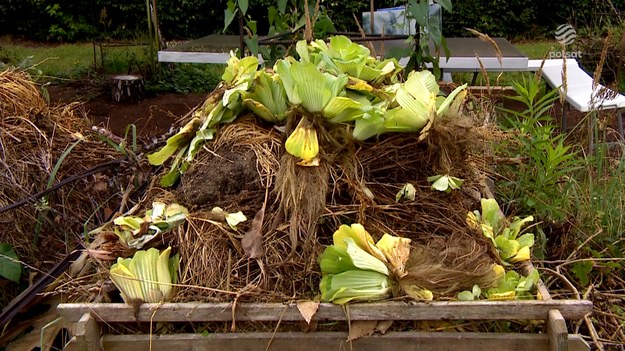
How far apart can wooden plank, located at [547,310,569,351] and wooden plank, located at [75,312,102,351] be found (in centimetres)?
104

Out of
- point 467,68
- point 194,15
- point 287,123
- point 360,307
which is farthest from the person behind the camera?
point 194,15

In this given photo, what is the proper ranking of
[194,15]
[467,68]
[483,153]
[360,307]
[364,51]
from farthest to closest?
1. [194,15]
2. [467,68]
3. [483,153]
4. [364,51]
5. [360,307]

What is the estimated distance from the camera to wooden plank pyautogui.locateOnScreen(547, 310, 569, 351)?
4.58ft

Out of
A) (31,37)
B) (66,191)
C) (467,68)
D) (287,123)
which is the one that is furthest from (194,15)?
(287,123)

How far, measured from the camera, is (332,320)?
4.88ft

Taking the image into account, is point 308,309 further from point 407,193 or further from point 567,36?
point 567,36

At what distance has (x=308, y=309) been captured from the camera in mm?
1441

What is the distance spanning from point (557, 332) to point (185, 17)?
11.3 m

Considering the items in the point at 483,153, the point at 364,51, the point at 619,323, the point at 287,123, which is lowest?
the point at 619,323

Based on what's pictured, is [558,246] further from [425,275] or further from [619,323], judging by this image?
A: [425,275]

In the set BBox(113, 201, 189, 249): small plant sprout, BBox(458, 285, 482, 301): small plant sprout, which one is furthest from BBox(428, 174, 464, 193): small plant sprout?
BBox(113, 201, 189, 249): small plant sprout

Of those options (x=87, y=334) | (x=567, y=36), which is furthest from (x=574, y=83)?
(x=87, y=334)

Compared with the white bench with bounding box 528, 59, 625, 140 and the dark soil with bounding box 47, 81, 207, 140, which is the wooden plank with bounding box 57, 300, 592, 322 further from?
the dark soil with bounding box 47, 81, 207, 140

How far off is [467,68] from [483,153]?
122 inches
